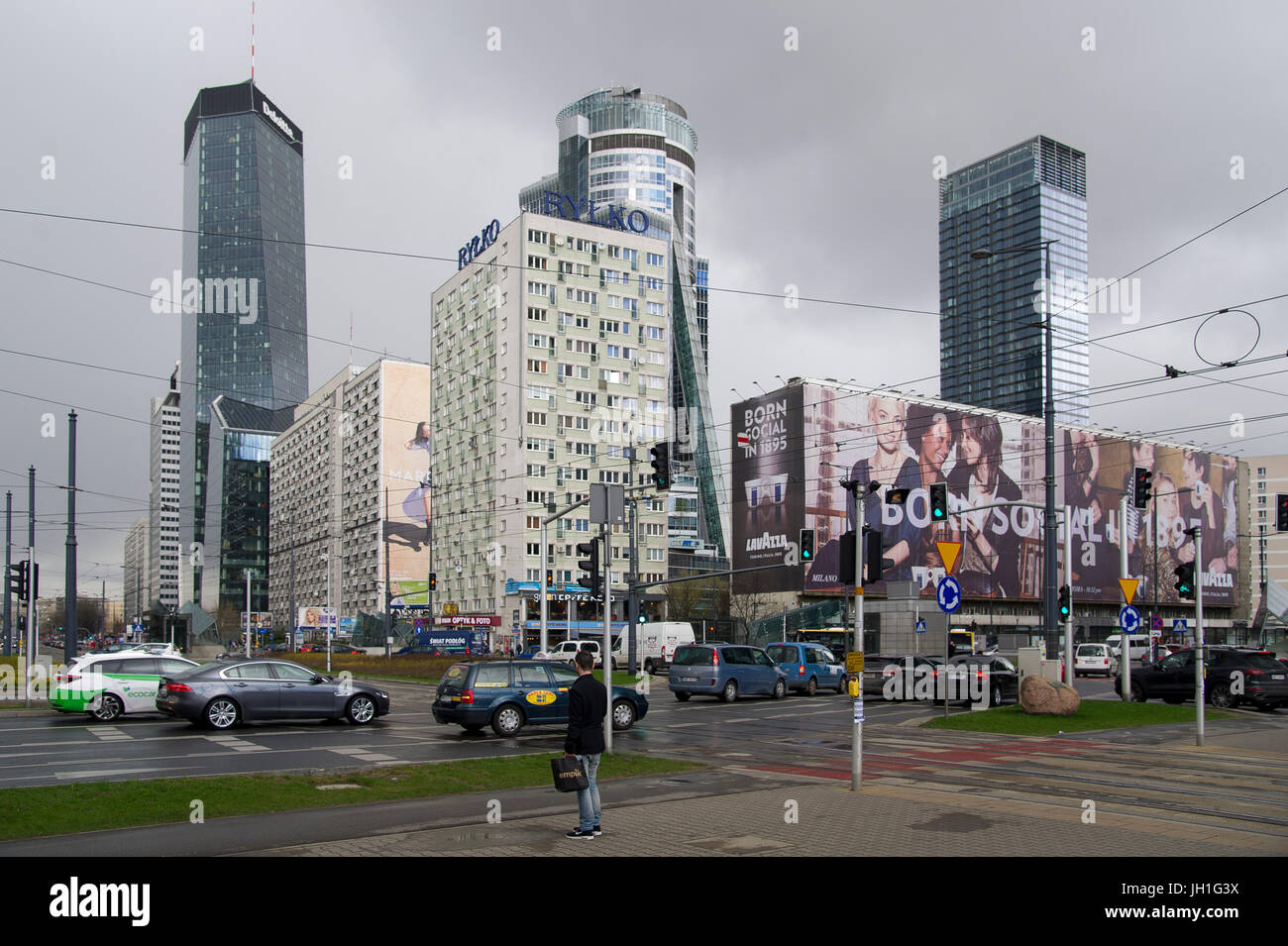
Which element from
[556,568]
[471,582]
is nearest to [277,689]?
[556,568]

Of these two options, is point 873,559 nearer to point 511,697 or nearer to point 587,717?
point 587,717

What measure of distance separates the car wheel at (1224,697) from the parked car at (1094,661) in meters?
24.3

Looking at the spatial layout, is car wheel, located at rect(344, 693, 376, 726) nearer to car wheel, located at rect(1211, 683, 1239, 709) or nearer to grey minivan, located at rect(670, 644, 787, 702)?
grey minivan, located at rect(670, 644, 787, 702)

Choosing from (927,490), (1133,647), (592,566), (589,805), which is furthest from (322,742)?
(927,490)

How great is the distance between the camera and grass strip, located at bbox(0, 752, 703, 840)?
1057 cm

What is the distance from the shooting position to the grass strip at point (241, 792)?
1057 cm

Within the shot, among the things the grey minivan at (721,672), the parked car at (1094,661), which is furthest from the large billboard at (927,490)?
the grey minivan at (721,672)

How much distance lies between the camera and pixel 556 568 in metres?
90.6

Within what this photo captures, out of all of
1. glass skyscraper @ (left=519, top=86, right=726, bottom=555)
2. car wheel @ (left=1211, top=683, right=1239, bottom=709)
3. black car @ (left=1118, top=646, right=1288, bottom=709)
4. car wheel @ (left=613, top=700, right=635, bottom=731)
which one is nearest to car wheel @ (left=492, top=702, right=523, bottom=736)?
car wheel @ (left=613, top=700, right=635, bottom=731)

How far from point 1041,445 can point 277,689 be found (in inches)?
3769

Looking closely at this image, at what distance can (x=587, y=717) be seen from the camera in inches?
377

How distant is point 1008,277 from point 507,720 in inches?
3241
